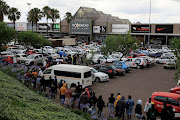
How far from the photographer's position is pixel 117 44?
113 ft

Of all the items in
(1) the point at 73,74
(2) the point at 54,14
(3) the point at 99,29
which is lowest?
(1) the point at 73,74

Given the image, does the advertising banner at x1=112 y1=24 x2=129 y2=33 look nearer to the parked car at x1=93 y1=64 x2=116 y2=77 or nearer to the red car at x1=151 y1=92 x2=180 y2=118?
the parked car at x1=93 y1=64 x2=116 y2=77

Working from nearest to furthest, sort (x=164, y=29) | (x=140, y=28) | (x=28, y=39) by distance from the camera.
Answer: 1. (x=28, y=39)
2. (x=164, y=29)
3. (x=140, y=28)

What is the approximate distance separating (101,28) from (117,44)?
3320cm

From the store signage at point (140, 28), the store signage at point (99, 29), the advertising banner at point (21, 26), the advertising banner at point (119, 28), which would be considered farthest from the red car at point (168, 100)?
the advertising banner at point (21, 26)

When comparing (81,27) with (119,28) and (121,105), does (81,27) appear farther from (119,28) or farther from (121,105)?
(121,105)

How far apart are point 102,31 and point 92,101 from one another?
182ft

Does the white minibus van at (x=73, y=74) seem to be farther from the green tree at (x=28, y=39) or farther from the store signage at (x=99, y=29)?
the store signage at (x=99, y=29)

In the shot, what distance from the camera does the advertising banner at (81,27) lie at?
225ft

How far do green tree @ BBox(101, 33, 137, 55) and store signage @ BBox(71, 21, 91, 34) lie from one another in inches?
1273

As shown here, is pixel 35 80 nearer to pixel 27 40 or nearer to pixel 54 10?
pixel 27 40

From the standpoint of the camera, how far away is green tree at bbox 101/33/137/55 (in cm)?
3256

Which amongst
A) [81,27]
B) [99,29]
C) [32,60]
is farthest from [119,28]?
[32,60]

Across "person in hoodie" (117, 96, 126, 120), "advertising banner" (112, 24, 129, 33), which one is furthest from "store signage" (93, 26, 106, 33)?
"person in hoodie" (117, 96, 126, 120)
